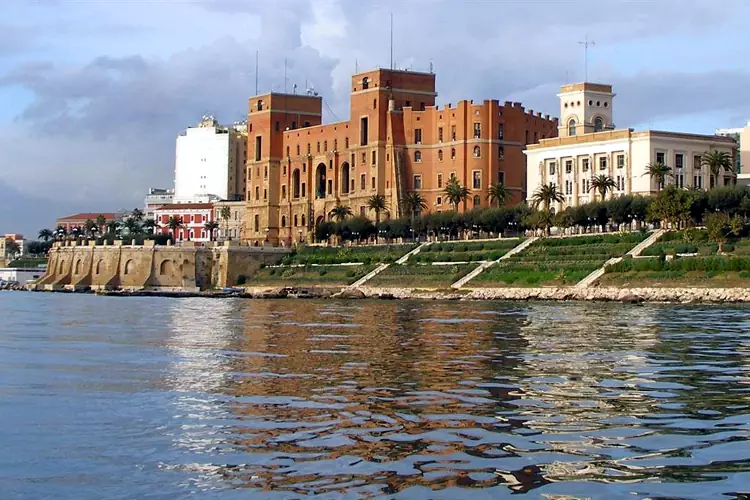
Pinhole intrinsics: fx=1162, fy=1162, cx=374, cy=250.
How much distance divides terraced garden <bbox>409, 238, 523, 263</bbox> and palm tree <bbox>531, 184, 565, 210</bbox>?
5.23 metres

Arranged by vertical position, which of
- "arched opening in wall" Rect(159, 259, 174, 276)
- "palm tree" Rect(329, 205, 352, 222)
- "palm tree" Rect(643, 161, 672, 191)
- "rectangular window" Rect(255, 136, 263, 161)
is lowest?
"arched opening in wall" Rect(159, 259, 174, 276)

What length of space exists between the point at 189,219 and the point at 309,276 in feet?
191

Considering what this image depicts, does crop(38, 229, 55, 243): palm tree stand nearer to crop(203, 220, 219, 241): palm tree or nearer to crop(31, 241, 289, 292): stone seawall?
crop(203, 220, 219, 241): palm tree

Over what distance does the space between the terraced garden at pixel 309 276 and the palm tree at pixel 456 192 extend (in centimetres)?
1252

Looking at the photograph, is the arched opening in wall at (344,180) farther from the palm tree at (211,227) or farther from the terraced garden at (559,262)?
the terraced garden at (559,262)

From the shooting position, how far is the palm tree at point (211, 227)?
15025cm

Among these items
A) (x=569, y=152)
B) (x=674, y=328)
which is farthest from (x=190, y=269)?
(x=674, y=328)

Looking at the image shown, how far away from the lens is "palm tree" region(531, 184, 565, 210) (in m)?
100

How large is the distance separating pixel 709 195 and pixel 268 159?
6514cm

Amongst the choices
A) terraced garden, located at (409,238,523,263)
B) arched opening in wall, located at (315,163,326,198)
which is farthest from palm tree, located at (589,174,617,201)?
arched opening in wall, located at (315,163,326,198)

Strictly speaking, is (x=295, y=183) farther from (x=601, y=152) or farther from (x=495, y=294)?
(x=495, y=294)

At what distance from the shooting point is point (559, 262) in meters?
85.1

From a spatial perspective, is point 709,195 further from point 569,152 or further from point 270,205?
point 270,205

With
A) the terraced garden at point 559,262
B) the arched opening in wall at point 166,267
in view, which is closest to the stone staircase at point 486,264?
the terraced garden at point 559,262
